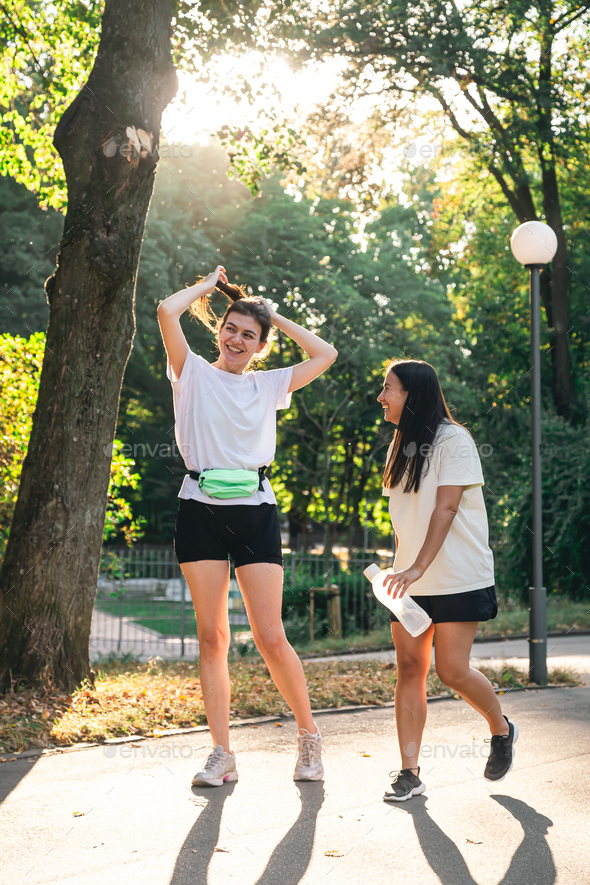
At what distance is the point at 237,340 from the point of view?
4.16 metres

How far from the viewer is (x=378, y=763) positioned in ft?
14.7

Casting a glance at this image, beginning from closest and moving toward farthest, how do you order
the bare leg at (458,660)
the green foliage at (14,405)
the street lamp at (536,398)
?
1. the bare leg at (458,660)
2. the street lamp at (536,398)
3. the green foliage at (14,405)

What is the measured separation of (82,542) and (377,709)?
2302 mm

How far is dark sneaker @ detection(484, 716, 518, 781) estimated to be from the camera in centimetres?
394

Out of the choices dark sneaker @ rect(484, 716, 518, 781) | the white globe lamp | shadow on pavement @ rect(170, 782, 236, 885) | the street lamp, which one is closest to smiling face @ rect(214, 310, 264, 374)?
→ shadow on pavement @ rect(170, 782, 236, 885)

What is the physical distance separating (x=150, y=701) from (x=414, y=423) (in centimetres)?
285

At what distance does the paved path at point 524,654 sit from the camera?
8516mm

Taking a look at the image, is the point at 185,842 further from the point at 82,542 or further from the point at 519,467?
the point at 519,467

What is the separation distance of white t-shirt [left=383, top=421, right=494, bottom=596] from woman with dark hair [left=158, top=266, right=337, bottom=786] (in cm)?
61

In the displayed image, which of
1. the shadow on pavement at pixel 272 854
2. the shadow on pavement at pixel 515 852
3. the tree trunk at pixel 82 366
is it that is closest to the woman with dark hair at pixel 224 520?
the shadow on pavement at pixel 272 854

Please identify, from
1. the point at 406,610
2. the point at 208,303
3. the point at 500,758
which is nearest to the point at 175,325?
the point at 208,303

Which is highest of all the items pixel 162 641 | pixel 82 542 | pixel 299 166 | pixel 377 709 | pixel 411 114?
pixel 411 114

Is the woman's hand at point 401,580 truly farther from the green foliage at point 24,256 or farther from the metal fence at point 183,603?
the green foliage at point 24,256

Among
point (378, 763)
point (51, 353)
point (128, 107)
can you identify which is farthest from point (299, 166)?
point (378, 763)
